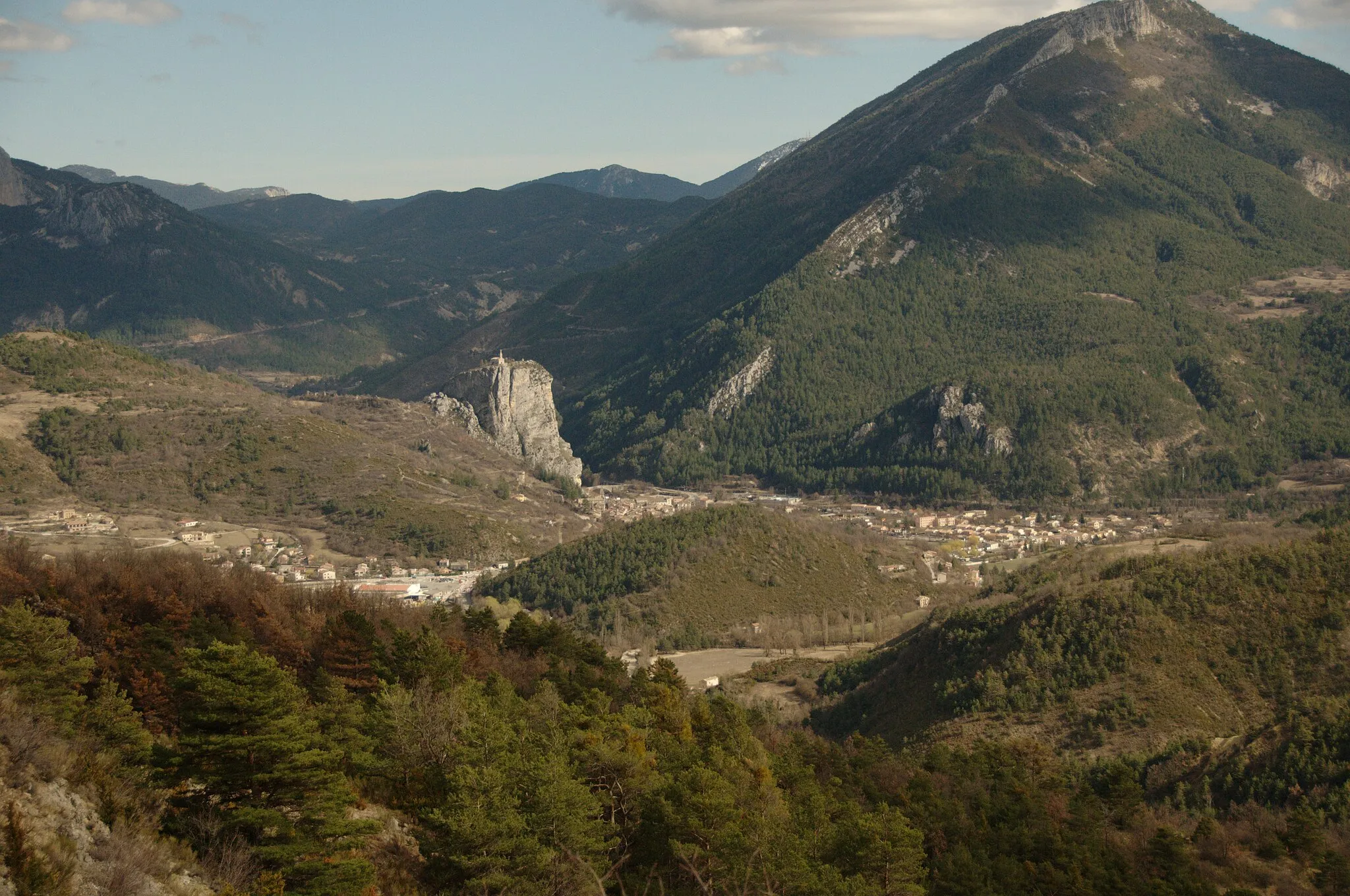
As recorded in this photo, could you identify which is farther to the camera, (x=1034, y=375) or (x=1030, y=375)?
(x=1030, y=375)

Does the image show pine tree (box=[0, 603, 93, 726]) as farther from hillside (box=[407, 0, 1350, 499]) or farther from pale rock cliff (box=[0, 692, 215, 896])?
hillside (box=[407, 0, 1350, 499])

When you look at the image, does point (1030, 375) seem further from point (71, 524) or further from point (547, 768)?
point (547, 768)

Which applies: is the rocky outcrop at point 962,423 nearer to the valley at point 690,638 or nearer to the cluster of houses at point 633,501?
the valley at point 690,638

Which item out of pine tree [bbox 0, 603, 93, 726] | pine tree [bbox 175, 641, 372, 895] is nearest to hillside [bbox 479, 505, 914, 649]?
pine tree [bbox 0, 603, 93, 726]

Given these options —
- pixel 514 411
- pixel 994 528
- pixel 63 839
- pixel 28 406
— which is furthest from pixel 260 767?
pixel 514 411

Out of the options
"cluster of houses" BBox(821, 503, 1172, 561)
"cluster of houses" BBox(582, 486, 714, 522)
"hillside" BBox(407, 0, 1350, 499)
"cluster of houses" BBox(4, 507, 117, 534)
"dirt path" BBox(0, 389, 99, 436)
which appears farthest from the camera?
"hillside" BBox(407, 0, 1350, 499)

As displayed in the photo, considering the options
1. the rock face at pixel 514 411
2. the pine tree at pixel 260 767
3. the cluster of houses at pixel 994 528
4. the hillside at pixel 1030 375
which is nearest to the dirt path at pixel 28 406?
the rock face at pixel 514 411

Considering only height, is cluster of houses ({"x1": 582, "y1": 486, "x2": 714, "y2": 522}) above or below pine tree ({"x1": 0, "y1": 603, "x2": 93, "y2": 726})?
below
